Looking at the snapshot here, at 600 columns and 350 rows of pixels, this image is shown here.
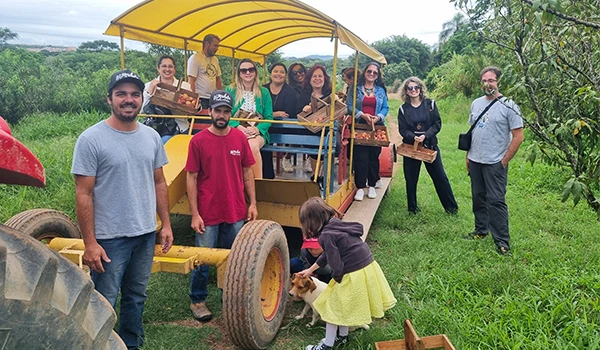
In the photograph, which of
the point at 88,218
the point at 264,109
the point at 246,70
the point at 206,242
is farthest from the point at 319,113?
the point at 88,218

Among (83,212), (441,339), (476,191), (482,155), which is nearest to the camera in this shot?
(83,212)

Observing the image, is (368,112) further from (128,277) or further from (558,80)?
(128,277)

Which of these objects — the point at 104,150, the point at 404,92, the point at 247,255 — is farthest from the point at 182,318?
the point at 404,92

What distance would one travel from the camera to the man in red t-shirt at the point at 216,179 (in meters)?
3.92

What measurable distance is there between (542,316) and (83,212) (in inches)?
132

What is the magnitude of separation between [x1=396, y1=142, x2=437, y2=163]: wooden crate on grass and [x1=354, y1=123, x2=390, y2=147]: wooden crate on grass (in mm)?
321

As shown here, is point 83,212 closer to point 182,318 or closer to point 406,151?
point 182,318

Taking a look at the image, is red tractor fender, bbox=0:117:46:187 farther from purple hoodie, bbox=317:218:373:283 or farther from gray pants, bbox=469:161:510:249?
gray pants, bbox=469:161:510:249

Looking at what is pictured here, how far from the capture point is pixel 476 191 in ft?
19.0

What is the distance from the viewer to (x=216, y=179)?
3.95m

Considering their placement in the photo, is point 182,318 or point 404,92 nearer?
point 182,318

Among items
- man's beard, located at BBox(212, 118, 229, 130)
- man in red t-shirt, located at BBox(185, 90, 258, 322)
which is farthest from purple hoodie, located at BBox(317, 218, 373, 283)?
man's beard, located at BBox(212, 118, 229, 130)

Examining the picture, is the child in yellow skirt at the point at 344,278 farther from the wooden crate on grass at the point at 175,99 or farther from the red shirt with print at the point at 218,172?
the wooden crate on grass at the point at 175,99

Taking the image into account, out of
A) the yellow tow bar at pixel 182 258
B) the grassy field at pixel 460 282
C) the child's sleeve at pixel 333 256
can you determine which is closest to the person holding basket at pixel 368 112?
the grassy field at pixel 460 282
